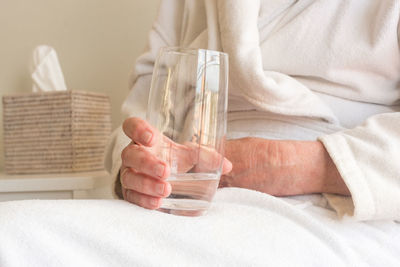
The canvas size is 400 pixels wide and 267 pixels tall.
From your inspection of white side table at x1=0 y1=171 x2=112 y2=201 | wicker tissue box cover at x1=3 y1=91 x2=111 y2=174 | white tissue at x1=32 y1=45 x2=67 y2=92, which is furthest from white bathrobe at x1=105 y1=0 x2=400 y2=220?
white tissue at x1=32 y1=45 x2=67 y2=92

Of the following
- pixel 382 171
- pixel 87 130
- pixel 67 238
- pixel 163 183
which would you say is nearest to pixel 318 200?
pixel 382 171

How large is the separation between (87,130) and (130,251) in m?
1.01

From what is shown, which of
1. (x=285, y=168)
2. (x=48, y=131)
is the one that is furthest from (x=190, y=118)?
(x=48, y=131)

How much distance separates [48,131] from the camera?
139 centimetres

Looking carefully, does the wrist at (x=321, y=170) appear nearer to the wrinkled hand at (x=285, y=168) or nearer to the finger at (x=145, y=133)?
the wrinkled hand at (x=285, y=168)

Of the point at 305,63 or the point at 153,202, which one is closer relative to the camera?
the point at 153,202

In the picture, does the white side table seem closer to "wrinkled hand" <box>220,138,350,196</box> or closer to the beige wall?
the beige wall

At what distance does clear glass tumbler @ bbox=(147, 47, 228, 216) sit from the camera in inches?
18.9

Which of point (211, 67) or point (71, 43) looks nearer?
point (211, 67)

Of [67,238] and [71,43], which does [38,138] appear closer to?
[71,43]

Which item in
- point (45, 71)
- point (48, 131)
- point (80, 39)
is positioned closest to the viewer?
point (48, 131)

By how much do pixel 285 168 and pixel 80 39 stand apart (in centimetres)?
115

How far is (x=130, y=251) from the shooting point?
45 cm

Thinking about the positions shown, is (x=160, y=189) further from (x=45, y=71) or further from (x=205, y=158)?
(x=45, y=71)
